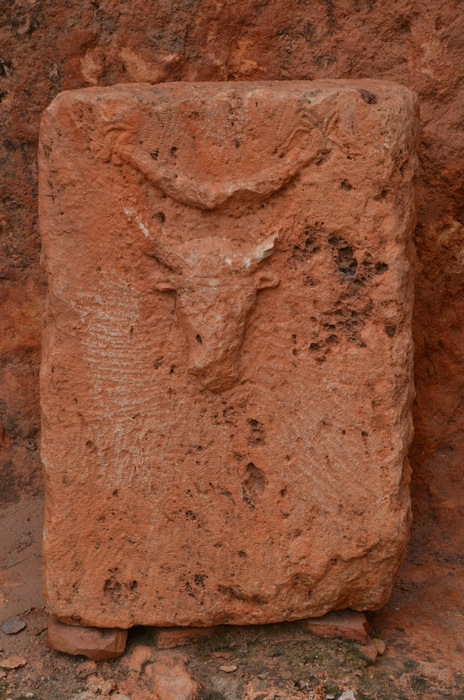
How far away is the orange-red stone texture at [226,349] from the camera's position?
102 inches

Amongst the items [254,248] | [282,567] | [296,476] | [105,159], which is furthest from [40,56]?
[282,567]

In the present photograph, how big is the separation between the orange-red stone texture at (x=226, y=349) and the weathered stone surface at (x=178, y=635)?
3.2 inches

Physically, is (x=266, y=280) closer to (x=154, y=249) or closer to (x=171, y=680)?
(x=154, y=249)

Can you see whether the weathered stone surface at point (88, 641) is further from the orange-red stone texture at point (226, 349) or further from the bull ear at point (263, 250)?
the bull ear at point (263, 250)

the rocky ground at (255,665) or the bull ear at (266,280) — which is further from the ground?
the bull ear at (266,280)

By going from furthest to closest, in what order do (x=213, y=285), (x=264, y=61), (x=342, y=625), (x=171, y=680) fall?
(x=264, y=61)
(x=342, y=625)
(x=171, y=680)
(x=213, y=285)

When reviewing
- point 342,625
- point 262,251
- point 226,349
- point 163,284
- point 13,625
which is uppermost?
point 262,251

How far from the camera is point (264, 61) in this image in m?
3.17

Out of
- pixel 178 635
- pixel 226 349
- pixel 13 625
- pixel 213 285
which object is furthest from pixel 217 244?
pixel 13 625

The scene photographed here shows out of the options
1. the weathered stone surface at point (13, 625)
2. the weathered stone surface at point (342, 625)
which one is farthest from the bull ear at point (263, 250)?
the weathered stone surface at point (13, 625)

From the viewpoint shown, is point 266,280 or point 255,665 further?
point 255,665

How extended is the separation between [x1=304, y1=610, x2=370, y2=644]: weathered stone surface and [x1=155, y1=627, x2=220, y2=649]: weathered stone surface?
0.31m

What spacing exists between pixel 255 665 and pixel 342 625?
280mm

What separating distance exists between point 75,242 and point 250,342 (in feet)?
1.77
